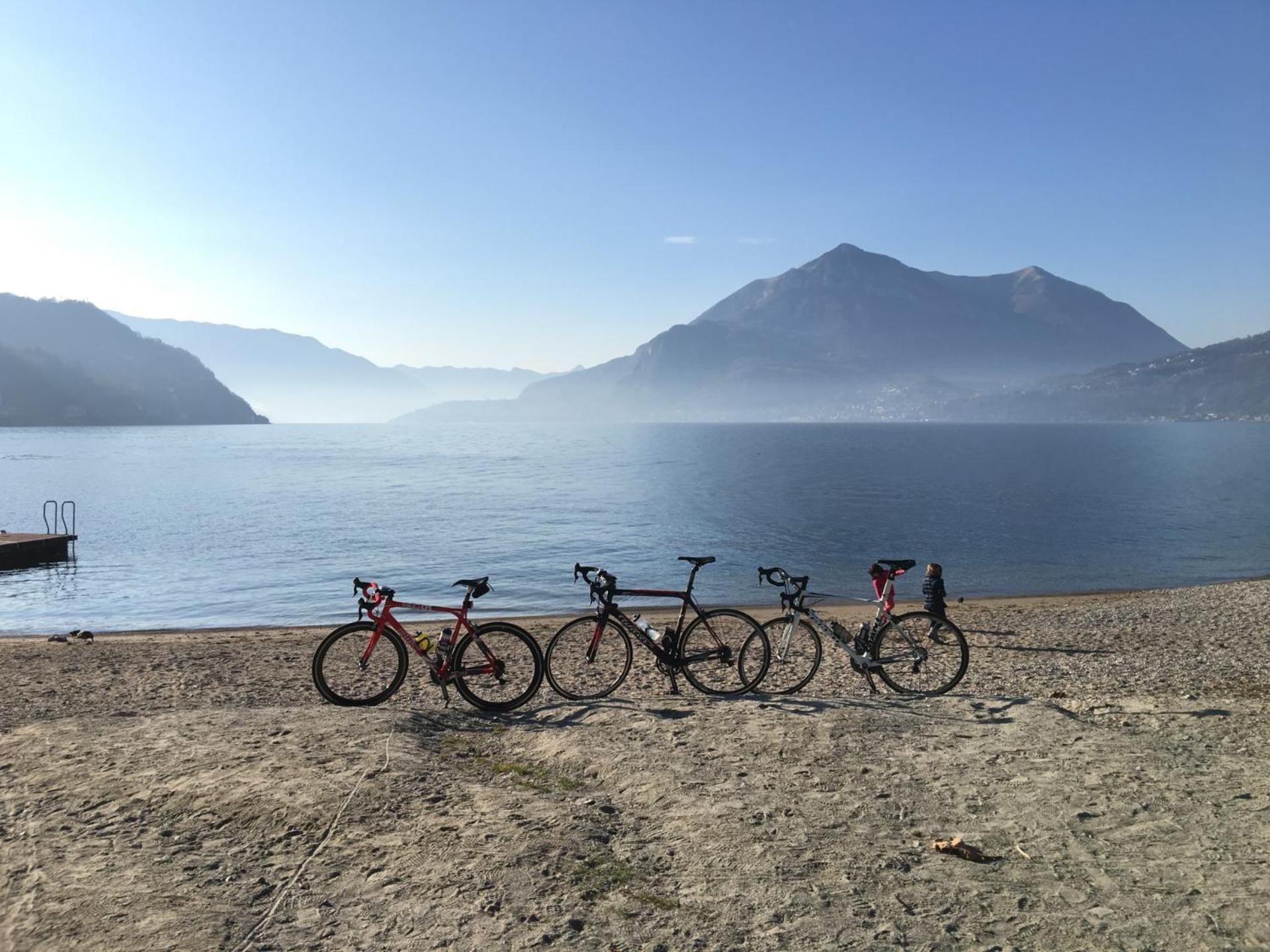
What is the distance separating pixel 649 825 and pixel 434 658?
14.6 ft

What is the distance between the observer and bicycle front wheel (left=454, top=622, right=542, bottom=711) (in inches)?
378

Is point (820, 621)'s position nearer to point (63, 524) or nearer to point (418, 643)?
point (418, 643)

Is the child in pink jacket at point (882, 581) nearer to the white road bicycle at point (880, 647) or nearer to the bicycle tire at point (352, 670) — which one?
the white road bicycle at point (880, 647)

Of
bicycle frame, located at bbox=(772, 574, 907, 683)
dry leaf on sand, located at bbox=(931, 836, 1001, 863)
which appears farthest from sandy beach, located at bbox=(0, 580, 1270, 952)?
bicycle frame, located at bbox=(772, 574, 907, 683)

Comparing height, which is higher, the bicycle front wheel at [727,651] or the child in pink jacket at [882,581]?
the child in pink jacket at [882,581]

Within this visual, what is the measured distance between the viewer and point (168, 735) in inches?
313

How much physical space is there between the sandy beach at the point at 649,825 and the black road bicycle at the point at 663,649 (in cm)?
58

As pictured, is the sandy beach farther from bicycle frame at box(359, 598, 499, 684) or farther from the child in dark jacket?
the child in dark jacket

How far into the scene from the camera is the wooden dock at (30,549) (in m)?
36.3

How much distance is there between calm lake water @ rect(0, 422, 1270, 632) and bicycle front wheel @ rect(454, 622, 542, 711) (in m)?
17.1

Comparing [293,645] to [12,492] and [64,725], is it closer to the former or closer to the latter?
[64,725]

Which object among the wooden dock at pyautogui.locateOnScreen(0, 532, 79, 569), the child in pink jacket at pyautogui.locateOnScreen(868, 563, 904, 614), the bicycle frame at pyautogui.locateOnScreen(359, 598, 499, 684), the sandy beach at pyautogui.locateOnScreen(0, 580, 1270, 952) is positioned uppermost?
the child in pink jacket at pyautogui.locateOnScreen(868, 563, 904, 614)

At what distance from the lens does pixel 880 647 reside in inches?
426

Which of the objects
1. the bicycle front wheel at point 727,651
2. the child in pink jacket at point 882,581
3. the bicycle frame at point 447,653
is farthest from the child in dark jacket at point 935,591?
the bicycle frame at point 447,653
